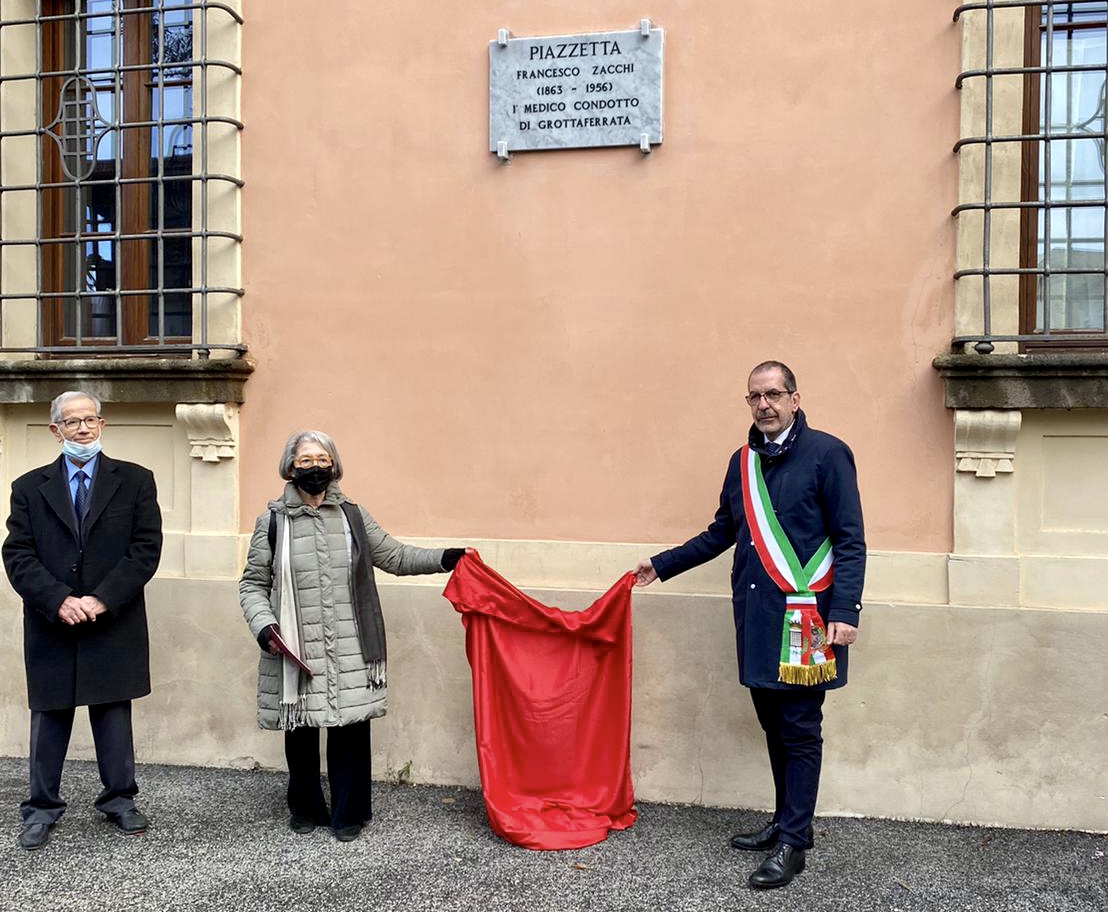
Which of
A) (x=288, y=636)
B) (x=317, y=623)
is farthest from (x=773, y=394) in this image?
(x=288, y=636)

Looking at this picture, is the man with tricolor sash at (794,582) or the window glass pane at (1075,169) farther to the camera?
the window glass pane at (1075,169)

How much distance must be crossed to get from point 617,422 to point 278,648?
5.79 ft

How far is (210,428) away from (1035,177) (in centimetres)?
389

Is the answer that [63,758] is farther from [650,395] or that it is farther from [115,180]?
[650,395]

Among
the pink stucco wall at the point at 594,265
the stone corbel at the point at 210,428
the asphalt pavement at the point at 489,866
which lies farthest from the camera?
the stone corbel at the point at 210,428

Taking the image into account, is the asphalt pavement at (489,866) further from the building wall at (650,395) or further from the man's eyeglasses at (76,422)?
the man's eyeglasses at (76,422)

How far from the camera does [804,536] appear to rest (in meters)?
3.88

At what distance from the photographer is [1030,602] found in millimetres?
4418

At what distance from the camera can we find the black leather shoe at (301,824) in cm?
430

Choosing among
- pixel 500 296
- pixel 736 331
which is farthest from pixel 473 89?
pixel 736 331

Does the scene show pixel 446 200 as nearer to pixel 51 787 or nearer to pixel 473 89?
pixel 473 89

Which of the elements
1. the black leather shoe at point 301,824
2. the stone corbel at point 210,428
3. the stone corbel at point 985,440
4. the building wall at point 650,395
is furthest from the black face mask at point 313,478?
the stone corbel at point 985,440

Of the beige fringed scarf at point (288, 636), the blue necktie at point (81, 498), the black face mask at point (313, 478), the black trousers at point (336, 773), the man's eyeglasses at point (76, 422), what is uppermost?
the man's eyeglasses at point (76, 422)

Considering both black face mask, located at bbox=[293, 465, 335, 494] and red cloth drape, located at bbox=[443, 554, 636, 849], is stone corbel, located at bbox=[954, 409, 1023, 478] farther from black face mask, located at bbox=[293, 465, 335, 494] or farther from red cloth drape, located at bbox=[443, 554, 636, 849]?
black face mask, located at bbox=[293, 465, 335, 494]
